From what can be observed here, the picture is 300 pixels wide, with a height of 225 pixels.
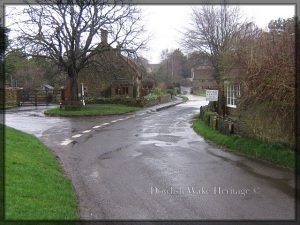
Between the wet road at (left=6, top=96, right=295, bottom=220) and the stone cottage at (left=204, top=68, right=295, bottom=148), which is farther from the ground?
the stone cottage at (left=204, top=68, right=295, bottom=148)

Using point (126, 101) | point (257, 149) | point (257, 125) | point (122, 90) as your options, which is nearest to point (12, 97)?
point (122, 90)

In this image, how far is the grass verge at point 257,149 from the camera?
8992mm

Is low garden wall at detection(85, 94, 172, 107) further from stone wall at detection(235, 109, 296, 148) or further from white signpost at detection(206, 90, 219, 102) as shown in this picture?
stone wall at detection(235, 109, 296, 148)

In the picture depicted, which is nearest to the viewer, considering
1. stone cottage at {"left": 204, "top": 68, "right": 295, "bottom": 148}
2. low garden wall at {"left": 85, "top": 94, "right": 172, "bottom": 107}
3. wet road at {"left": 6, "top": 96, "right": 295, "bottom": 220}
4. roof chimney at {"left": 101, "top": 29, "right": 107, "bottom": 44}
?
wet road at {"left": 6, "top": 96, "right": 295, "bottom": 220}

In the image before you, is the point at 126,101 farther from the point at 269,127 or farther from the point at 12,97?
the point at 269,127

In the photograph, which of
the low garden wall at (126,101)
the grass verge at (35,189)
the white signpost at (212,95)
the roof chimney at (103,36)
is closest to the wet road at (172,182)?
the grass verge at (35,189)

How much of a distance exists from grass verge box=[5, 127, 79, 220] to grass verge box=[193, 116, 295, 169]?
18.7 ft

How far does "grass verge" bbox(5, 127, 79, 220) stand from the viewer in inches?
205

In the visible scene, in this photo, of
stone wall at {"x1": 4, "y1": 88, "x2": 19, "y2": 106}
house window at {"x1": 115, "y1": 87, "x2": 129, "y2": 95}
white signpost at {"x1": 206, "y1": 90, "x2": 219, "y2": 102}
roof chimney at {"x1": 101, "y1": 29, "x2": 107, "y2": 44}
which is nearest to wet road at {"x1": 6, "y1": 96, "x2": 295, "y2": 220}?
white signpost at {"x1": 206, "y1": 90, "x2": 219, "y2": 102}

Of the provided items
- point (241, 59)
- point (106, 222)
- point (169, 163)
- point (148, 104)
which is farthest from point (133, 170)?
point (148, 104)

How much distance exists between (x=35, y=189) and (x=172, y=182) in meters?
3.08

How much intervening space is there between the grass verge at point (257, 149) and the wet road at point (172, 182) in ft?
1.24

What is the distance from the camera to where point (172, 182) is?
7.71m

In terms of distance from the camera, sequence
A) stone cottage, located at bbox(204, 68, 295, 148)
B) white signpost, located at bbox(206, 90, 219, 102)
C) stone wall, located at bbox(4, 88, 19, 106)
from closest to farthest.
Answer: stone cottage, located at bbox(204, 68, 295, 148)
white signpost, located at bbox(206, 90, 219, 102)
stone wall, located at bbox(4, 88, 19, 106)
